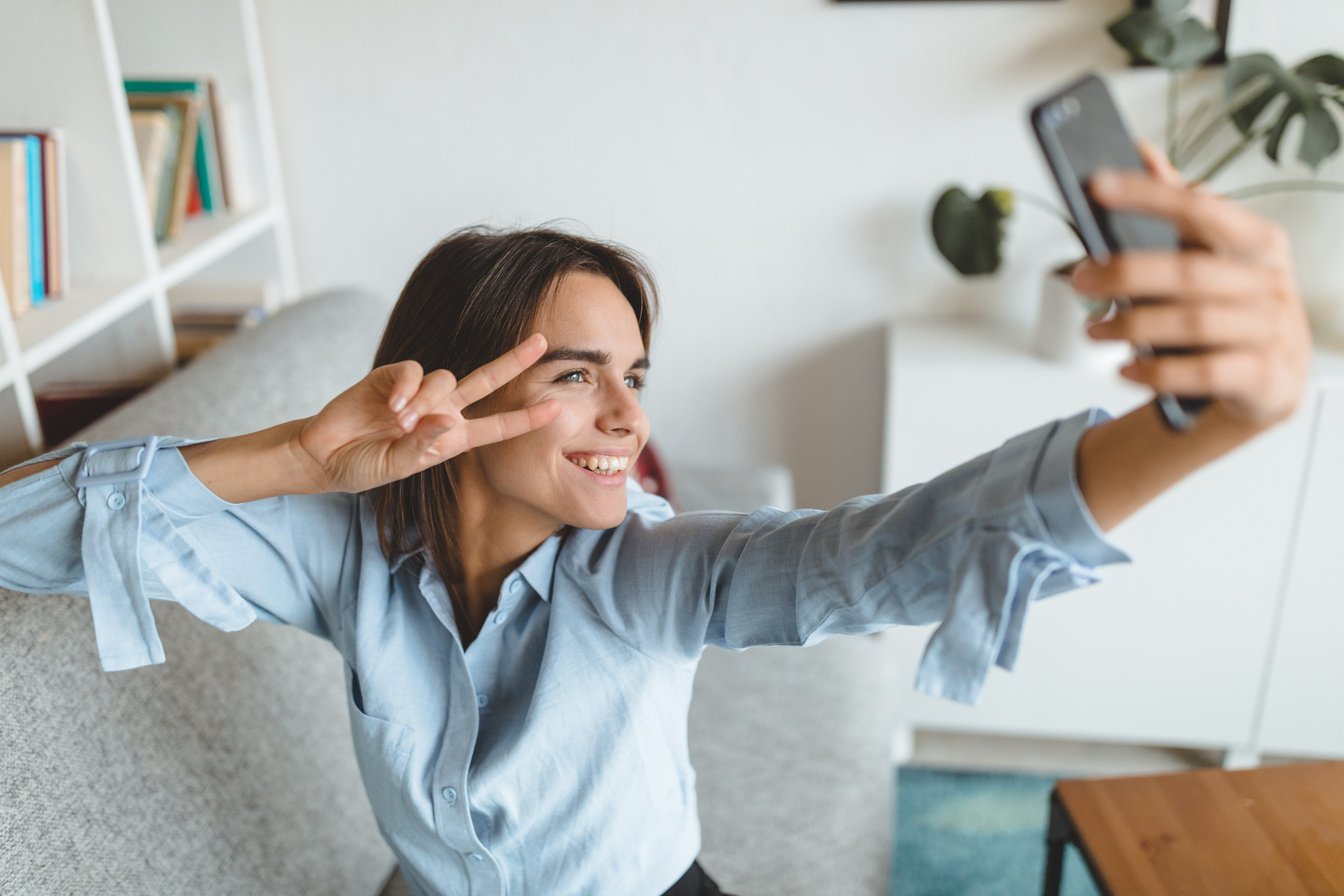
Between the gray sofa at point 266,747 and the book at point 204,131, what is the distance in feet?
1.42

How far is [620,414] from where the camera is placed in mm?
1080

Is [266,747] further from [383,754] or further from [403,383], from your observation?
[403,383]

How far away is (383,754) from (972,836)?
4.26ft

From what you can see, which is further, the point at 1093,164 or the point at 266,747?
the point at 266,747

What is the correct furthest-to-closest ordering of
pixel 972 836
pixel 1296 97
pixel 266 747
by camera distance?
pixel 972 836, pixel 1296 97, pixel 266 747

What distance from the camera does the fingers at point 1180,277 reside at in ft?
2.17

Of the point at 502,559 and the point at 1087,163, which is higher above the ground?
the point at 1087,163

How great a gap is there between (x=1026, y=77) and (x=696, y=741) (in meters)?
1.29

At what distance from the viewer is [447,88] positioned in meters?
2.28

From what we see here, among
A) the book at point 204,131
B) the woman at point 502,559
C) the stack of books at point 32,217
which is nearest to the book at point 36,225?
the stack of books at point 32,217

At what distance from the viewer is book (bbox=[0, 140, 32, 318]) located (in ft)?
5.05

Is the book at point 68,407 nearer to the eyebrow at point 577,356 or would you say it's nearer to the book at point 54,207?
the book at point 54,207

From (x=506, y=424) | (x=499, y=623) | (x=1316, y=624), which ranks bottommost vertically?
(x=1316, y=624)

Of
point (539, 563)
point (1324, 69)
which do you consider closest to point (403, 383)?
point (539, 563)
